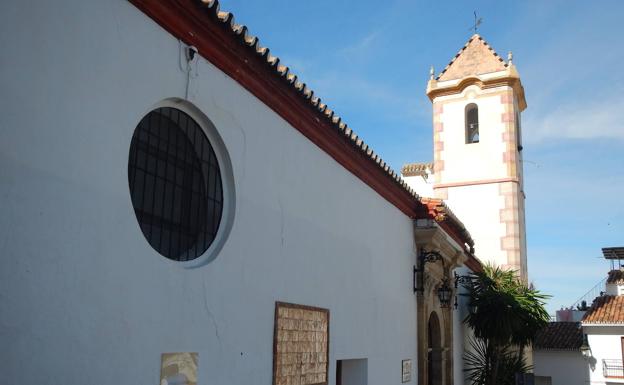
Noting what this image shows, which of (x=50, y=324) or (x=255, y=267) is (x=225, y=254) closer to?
(x=255, y=267)

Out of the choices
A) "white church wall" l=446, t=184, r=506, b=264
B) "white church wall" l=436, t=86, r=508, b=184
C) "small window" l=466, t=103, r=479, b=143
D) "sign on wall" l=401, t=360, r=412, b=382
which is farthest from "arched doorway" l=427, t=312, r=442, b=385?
"small window" l=466, t=103, r=479, b=143

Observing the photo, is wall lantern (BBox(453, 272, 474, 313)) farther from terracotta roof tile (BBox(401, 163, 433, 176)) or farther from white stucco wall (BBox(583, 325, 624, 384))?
white stucco wall (BBox(583, 325, 624, 384))

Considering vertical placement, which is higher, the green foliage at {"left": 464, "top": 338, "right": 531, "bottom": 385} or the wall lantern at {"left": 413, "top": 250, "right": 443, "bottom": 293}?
the wall lantern at {"left": 413, "top": 250, "right": 443, "bottom": 293}

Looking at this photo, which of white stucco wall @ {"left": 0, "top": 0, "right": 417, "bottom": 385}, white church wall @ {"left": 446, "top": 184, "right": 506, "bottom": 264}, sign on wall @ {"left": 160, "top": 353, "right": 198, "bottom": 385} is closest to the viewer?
white stucco wall @ {"left": 0, "top": 0, "right": 417, "bottom": 385}

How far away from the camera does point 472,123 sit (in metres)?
20.5

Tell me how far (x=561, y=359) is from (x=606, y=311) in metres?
3.04

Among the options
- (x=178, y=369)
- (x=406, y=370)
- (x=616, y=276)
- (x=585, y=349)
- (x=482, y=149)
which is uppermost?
(x=482, y=149)

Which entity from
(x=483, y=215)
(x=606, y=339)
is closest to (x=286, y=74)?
A: (x=483, y=215)

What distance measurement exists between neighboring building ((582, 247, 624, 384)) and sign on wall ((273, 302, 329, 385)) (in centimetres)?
2185

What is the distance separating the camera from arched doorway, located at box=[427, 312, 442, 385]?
12859 millimetres

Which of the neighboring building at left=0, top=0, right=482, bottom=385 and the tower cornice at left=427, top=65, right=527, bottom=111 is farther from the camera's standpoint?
the tower cornice at left=427, top=65, right=527, bottom=111

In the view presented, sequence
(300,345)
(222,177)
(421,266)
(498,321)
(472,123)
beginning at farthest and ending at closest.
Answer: (472,123)
(498,321)
(421,266)
(300,345)
(222,177)

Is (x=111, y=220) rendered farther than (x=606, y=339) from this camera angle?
No

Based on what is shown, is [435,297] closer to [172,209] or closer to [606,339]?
[172,209]
